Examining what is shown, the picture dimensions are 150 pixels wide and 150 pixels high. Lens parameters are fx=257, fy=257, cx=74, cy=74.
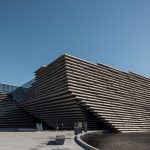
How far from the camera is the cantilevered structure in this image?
3247cm

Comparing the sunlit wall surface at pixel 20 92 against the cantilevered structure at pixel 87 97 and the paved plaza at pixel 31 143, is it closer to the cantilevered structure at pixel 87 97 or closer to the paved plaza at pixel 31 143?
the cantilevered structure at pixel 87 97

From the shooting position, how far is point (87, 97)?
3275 centimetres

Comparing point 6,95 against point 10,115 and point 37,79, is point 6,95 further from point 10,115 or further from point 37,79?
point 37,79

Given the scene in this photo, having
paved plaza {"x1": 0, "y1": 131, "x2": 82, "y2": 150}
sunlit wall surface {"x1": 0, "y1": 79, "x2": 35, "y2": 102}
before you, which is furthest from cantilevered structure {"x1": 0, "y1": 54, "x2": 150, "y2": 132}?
paved plaza {"x1": 0, "y1": 131, "x2": 82, "y2": 150}

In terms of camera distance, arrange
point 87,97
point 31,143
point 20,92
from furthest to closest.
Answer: point 20,92 → point 87,97 → point 31,143

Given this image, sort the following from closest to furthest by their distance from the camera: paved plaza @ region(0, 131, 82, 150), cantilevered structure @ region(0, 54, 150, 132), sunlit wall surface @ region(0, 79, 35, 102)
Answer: paved plaza @ region(0, 131, 82, 150), cantilevered structure @ region(0, 54, 150, 132), sunlit wall surface @ region(0, 79, 35, 102)

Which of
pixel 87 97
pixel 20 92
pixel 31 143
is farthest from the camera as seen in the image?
pixel 20 92

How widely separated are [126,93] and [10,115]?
1996 cm

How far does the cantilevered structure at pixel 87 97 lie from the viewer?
32469 mm

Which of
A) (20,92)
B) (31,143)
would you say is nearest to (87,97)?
(20,92)

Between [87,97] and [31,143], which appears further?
[87,97]

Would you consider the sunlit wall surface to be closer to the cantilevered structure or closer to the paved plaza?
the cantilevered structure

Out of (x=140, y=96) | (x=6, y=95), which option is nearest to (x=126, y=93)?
(x=140, y=96)

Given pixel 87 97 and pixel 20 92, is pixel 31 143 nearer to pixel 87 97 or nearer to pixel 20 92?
pixel 87 97
